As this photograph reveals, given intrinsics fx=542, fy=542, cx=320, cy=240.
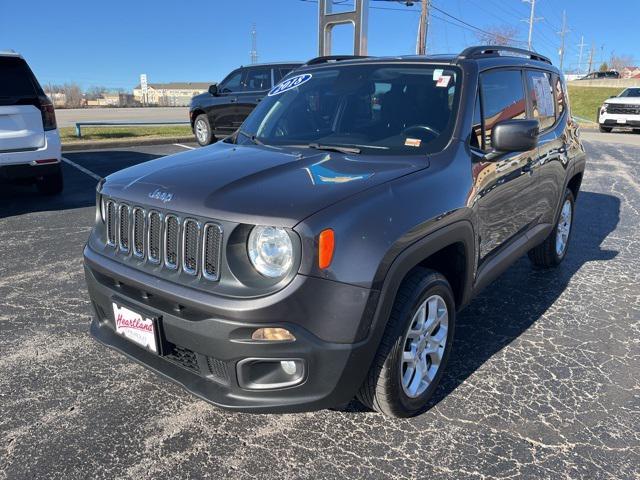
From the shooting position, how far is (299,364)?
2.23 meters

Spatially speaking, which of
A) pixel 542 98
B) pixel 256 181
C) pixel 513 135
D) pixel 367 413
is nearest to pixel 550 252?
pixel 542 98

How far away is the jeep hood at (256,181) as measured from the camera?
2.24 meters

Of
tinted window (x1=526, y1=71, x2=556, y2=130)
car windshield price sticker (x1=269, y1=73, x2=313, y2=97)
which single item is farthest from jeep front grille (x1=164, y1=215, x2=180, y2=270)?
tinted window (x1=526, y1=71, x2=556, y2=130)

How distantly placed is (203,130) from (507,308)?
10504 mm

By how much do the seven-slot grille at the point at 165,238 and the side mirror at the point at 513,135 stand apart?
1.75 metres

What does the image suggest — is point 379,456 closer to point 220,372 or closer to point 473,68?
point 220,372

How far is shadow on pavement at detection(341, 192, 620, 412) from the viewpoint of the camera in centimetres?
330

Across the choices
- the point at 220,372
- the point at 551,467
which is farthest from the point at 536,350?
the point at 220,372

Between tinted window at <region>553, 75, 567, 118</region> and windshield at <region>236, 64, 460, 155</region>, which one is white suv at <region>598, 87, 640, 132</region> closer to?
tinted window at <region>553, 75, 567, 118</region>

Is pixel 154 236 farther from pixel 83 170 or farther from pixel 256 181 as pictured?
pixel 83 170

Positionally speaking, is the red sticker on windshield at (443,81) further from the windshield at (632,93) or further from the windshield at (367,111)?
the windshield at (632,93)

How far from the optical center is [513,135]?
305 cm

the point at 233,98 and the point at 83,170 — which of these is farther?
the point at 233,98

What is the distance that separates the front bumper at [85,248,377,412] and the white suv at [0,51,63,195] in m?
4.67
